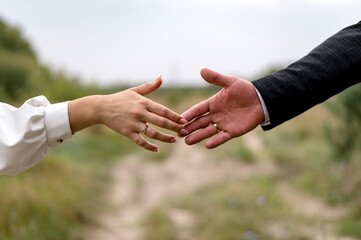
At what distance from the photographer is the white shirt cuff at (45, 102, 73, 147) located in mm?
1903

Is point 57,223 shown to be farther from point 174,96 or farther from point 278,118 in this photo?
point 174,96

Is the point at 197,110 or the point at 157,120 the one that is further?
the point at 197,110

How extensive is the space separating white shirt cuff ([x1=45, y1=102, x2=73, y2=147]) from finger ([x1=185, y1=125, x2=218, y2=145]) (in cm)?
67

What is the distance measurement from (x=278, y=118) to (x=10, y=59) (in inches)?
447

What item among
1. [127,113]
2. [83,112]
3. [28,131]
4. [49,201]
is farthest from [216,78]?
[49,201]

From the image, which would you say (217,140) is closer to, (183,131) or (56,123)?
(183,131)

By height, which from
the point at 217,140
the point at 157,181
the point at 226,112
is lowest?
the point at 157,181

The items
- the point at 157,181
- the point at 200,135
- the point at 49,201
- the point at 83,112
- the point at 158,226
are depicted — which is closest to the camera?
the point at 83,112

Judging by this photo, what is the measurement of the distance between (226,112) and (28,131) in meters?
1.10

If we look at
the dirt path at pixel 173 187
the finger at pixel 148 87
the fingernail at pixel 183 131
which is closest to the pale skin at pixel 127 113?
the finger at pixel 148 87

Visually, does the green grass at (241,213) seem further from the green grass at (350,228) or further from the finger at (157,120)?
the finger at (157,120)

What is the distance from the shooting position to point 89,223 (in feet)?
16.2

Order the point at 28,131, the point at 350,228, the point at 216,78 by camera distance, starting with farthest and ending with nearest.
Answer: the point at 350,228, the point at 216,78, the point at 28,131

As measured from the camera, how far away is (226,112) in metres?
2.29
